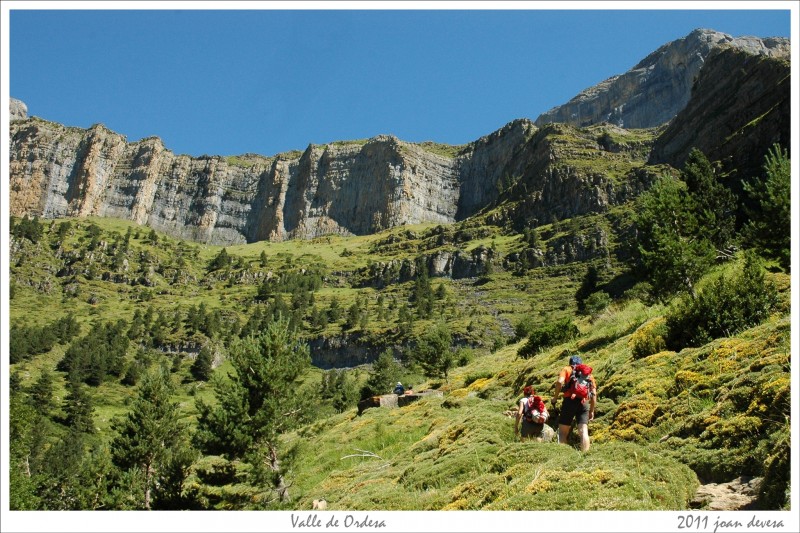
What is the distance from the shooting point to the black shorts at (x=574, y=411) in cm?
1234

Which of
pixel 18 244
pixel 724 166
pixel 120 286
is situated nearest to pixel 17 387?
pixel 120 286

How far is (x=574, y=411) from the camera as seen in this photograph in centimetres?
1257

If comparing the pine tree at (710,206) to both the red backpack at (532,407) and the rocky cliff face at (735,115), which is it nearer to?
the red backpack at (532,407)

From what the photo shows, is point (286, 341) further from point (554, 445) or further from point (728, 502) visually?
point (728, 502)

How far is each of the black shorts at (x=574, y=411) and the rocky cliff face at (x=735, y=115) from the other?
315 ft

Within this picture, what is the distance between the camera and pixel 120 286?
604 feet

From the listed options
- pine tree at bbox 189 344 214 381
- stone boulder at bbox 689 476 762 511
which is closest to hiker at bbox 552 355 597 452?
stone boulder at bbox 689 476 762 511

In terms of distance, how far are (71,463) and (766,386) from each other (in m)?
80.5

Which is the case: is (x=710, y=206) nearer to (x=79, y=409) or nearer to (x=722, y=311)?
(x=722, y=311)

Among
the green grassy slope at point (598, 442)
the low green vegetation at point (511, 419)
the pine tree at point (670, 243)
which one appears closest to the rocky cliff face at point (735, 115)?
the low green vegetation at point (511, 419)

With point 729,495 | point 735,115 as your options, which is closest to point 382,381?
point 729,495

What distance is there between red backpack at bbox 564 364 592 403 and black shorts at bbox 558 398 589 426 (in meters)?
0.11

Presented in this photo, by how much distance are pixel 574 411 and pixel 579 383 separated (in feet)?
2.28

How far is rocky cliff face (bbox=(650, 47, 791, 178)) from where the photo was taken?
106m
